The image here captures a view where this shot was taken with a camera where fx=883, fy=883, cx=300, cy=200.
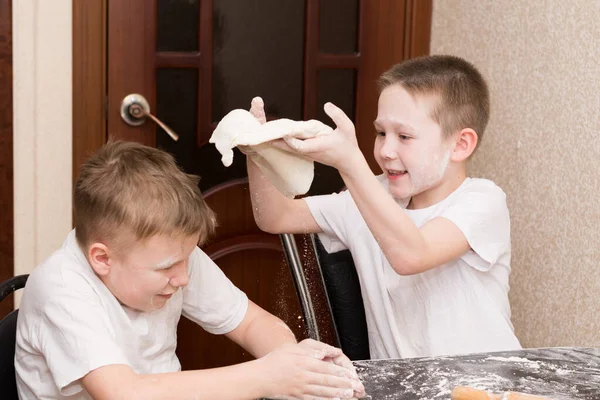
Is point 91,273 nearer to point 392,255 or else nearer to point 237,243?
point 392,255

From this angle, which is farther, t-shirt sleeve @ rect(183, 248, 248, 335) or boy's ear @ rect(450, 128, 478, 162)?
boy's ear @ rect(450, 128, 478, 162)

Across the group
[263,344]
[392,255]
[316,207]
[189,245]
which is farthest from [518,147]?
[189,245]

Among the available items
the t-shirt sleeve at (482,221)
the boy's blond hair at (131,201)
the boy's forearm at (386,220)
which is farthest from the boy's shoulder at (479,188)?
the boy's blond hair at (131,201)

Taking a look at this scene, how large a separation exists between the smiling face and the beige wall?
123 cm

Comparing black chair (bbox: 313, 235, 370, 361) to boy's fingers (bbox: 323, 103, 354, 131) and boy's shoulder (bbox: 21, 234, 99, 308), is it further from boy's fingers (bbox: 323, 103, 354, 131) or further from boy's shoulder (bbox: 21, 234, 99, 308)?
boy's shoulder (bbox: 21, 234, 99, 308)

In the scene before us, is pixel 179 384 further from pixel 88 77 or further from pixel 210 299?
pixel 88 77

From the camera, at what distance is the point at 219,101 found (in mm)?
2695

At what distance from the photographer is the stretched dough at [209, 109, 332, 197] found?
157 centimetres

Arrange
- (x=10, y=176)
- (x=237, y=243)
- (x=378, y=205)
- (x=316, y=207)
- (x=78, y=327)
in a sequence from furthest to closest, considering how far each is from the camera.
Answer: (x=237, y=243), (x=10, y=176), (x=316, y=207), (x=378, y=205), (x=78, y=327)

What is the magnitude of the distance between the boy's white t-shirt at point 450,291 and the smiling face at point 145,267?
0.58 metres

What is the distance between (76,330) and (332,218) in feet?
2.62

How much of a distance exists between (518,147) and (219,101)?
0.91m

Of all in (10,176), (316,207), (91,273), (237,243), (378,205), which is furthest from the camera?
(237,243)

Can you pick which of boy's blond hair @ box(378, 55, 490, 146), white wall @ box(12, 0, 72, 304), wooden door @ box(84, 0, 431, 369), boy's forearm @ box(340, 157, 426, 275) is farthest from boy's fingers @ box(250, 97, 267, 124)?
white wall @ box(12, 0, 72, 304)
